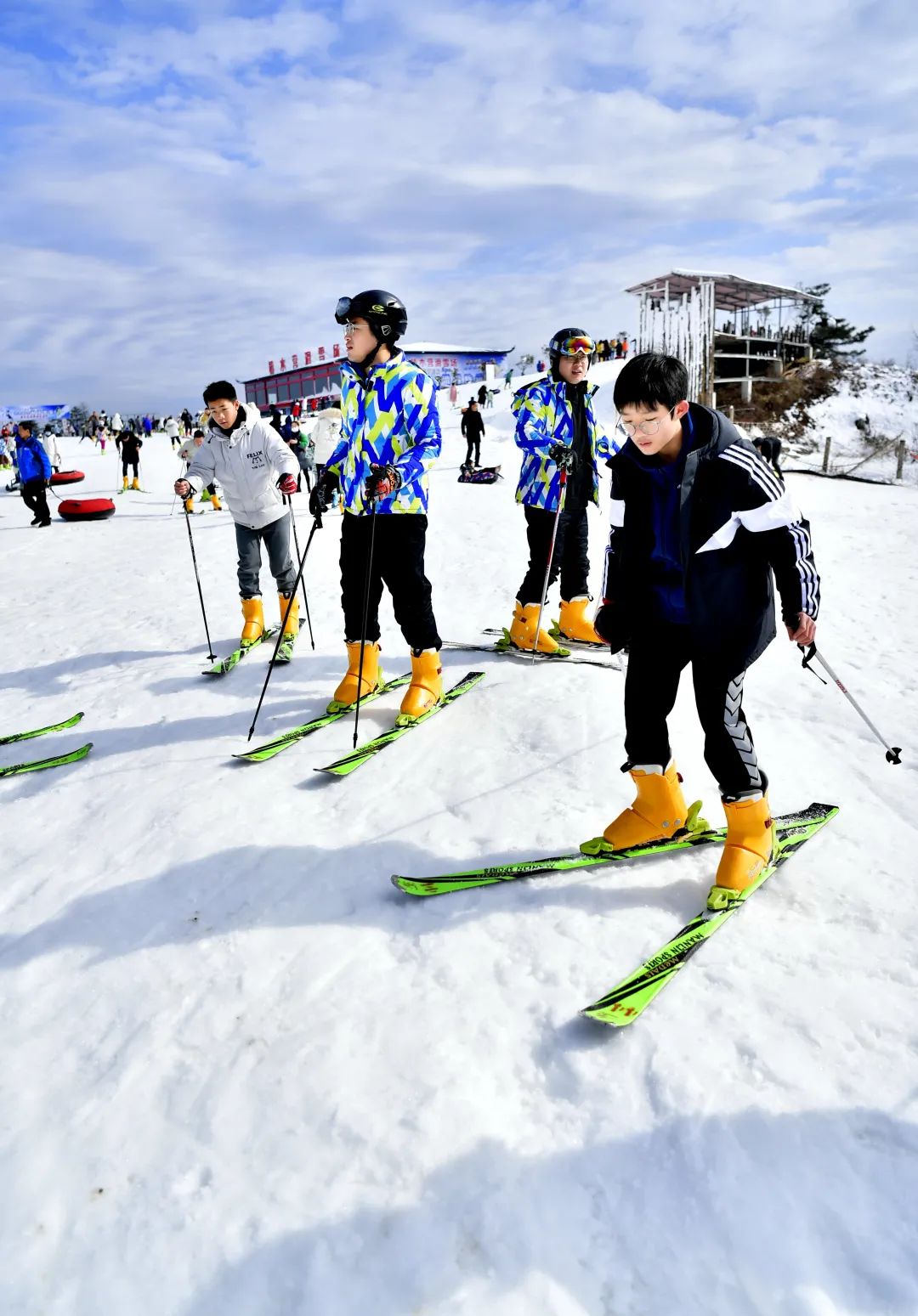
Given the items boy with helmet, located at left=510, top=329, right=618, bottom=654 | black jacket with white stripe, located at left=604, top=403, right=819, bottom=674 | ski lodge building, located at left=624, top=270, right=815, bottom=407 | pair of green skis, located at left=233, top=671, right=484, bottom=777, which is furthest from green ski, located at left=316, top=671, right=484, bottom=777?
ski lodge building, located at left=624, top=270, right=815, bottom=407

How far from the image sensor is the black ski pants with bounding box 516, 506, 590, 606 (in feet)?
18.6

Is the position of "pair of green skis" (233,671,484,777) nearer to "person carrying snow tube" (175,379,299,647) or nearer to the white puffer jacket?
"person carrying snow tube" (175,379,299,647)

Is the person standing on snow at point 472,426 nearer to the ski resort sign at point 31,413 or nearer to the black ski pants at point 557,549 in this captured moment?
the black ski pants at point 557,549

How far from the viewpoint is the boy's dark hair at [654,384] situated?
2430mm

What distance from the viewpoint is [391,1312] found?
1.64 metres

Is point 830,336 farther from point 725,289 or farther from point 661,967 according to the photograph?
point 661,967

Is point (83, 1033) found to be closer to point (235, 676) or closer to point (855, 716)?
point (235, 676)

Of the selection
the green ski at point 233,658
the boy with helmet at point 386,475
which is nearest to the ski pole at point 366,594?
the boy with helmet at point 386,475

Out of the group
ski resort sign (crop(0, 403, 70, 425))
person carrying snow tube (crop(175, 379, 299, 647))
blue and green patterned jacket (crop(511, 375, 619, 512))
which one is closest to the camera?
blue and green patterned jacket (crop(511, 375, 619, 512))

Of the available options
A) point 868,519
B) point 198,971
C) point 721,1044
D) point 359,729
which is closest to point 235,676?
point 359,729

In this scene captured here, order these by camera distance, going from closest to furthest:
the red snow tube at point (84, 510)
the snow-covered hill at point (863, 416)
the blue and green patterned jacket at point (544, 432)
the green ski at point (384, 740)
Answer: the green ski at point (384, 740) → the blue and green patterned jacket at point (544, 432) → the red snow tube at point (84, 510) → the snow-covered hill at point (863, 416)

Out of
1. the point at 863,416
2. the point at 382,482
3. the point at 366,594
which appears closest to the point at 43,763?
the point at 366,594

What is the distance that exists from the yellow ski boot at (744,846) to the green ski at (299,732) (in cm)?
261

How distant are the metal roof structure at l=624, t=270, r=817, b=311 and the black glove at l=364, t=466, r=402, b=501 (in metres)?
34.1
